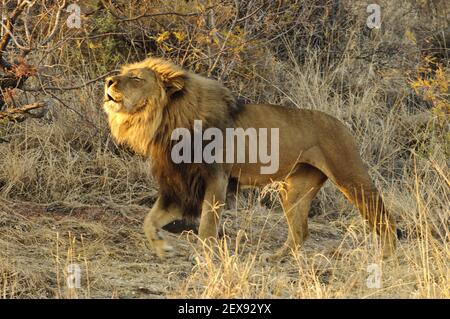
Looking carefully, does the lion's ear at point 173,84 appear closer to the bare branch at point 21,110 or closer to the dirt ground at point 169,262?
the bare branch at point 21,110

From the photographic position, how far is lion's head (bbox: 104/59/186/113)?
591cm

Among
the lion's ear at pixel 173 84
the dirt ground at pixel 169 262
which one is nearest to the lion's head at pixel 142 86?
the lion's ear at pixel 173 84

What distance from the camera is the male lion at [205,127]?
19.9 feet

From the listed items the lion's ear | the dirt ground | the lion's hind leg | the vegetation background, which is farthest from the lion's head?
the lion's hind leg

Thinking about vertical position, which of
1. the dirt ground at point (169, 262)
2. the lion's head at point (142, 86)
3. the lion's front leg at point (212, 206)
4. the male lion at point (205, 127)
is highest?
the lion's head at point (142, 86)

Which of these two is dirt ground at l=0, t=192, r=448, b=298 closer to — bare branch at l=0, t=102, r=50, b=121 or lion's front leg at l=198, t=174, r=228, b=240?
lion's front leg at l=198, t=174, r=228, b=240

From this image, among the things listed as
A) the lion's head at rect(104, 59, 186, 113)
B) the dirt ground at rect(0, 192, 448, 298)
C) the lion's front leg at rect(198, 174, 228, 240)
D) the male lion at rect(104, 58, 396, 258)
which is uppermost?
the lion's head at rect(104, 59, 186, 113)

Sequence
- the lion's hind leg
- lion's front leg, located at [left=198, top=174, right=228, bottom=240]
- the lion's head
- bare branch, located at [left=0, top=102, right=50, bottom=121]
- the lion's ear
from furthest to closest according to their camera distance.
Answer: the lion's hind leg
bare branch, located at [left=0, top=102, right=50, bottom=121]
the lion's ear
lion's front leg, located at [left=198, top=174, right=228, bottom=240]
the lion's head

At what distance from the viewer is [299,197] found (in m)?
6.65

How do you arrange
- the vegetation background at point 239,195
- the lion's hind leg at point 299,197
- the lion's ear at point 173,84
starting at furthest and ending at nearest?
the lion's hind leg at point 299,197 → the lion's ear at point 173,84 → the vegetation background at point 239,195

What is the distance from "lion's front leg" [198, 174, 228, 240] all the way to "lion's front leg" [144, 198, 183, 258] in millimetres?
215

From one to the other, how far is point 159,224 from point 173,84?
0.89 m

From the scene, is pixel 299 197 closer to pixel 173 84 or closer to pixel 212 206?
pixel 212 206

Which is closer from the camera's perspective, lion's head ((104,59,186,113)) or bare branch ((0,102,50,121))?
lion's head ((104,59,186,113))
